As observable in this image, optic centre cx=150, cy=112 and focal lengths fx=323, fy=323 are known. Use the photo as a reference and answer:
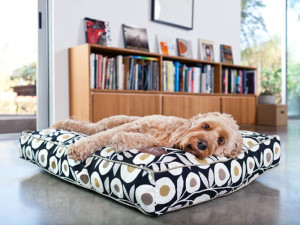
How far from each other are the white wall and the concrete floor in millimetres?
1652

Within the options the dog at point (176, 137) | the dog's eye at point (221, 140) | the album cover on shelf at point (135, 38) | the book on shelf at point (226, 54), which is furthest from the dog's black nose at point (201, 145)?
the book on shelf at point (226, 54)

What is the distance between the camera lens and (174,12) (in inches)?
166

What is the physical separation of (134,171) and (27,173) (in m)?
0.89

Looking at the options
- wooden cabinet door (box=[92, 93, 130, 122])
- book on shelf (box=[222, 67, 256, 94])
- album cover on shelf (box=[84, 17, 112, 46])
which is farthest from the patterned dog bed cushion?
book on shelf (box=[222, 67, 256, 94])

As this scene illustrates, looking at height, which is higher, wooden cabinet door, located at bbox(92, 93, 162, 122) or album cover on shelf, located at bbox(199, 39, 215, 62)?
album cover on shelf, located at bbox(199, 39, 215, 62)

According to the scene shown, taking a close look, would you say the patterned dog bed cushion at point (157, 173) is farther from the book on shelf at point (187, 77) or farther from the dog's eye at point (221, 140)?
the book on shelf at point (187, 77)

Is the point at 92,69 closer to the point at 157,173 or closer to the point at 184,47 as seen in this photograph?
the point at 184,47

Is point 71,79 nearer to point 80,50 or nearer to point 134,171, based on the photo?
point 80,50

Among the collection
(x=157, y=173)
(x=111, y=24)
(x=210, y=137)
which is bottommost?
(x=157, y=173)

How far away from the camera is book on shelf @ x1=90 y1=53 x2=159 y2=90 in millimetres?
3174

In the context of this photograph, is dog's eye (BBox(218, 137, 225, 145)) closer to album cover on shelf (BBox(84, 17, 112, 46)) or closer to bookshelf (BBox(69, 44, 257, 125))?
bookshelf (BBox(69, 44, 257, 125))

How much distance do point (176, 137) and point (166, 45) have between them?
9.40 feet

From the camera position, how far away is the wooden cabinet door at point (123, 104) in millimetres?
3084

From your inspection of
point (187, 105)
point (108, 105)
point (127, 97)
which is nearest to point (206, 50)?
point (187, 105)
